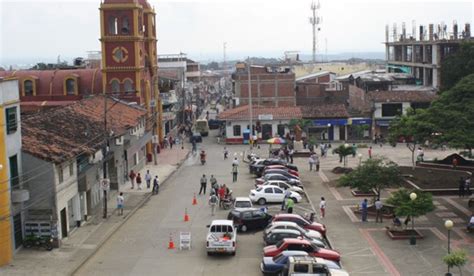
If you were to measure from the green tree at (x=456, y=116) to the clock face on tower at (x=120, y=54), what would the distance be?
30.4 metres

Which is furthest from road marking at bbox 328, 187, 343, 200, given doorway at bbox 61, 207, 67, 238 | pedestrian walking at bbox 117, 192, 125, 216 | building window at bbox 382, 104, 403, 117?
building window at bbox 382, 104, 403, 117

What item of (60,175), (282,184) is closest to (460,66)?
(282,184)

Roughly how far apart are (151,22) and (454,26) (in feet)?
163

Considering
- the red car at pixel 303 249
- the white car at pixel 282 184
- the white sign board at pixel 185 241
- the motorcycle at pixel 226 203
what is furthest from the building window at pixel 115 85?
the red car at pixel 303 249

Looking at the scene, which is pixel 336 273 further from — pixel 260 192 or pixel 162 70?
pixel 162 70

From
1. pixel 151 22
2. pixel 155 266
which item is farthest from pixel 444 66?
pixel 155 266

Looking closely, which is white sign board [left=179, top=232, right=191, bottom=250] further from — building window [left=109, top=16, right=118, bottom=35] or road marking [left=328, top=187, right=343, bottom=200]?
building window [left=109, top=16, right=118, bottom=35]

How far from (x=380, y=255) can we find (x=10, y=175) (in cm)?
1745

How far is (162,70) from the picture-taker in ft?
390

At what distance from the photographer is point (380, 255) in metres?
33.0

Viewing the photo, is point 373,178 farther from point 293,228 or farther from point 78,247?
point 78,247

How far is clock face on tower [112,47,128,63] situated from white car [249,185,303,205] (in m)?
25.5

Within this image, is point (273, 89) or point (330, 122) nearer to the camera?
point (330, 122)

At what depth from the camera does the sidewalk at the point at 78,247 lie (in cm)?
3133
